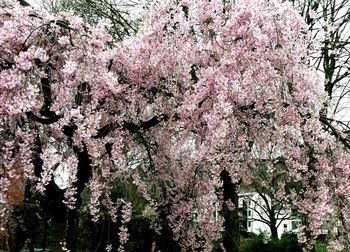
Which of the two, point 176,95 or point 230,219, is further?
point 230,219

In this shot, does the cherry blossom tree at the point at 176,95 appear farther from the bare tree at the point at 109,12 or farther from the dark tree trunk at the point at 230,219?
the bare tree at the point at 109,12

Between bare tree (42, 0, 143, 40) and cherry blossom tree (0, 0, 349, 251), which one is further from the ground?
bare tree (42, 0, 143, 40)

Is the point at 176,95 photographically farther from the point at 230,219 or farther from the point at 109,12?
the point at 109,12

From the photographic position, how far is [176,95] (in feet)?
18.9

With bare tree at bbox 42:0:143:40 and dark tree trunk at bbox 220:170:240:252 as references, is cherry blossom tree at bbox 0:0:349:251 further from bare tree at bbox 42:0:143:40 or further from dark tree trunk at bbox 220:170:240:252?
bare tree at bbox 42:0:143:40

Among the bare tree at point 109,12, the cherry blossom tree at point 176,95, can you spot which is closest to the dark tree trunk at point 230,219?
the cherry blossom tree at point 176,95

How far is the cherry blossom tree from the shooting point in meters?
4.86

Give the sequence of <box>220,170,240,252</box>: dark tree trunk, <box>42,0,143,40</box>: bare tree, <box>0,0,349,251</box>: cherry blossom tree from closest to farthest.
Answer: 1. <box>0,0,349,251</box>: cherry blossom tree
2. <box>220,170,240,252</box>: dark tree trunk
3. <box>42,0,143,40</box>: bare tree

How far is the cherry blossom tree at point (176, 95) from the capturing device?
486cm

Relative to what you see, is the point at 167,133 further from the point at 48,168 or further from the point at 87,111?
the point at 48,168

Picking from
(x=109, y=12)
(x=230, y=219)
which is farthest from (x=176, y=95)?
(x=109, y=12)

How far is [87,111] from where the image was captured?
4875 mm

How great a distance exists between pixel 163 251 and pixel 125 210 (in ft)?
10.3

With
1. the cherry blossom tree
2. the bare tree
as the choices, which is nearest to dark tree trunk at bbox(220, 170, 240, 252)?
the cherry blossom tree
